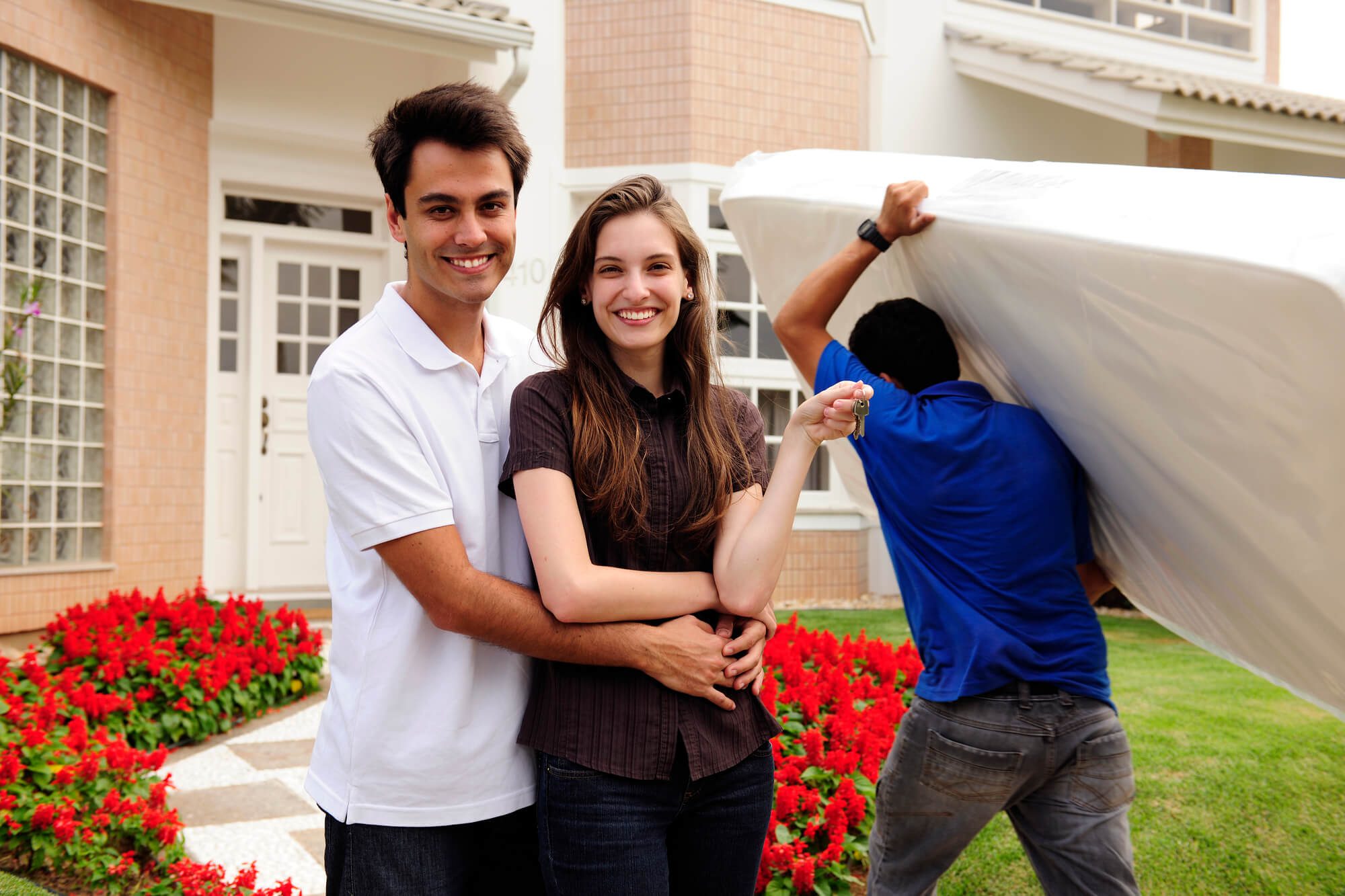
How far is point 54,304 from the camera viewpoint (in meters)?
6.14

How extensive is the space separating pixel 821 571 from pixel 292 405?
4305 millimetres

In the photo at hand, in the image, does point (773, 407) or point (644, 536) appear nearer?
point (644, 536)

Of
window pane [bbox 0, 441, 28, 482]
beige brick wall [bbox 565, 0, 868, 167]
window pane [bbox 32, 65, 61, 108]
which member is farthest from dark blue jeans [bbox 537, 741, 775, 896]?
A: beige brick wall [bbox 565, 0, 868, 167]

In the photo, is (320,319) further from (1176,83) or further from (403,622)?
(1176,83)

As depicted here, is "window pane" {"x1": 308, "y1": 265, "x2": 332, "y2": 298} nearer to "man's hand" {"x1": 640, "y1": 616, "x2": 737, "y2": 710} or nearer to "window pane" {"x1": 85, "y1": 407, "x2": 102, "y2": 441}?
"window pane" {"x1": 85, "y1": 407, "x2": 102, "y2": 441}

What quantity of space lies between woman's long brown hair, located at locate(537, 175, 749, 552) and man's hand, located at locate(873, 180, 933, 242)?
1.21 ft

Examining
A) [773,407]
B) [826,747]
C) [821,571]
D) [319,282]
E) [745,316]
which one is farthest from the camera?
[773,407]

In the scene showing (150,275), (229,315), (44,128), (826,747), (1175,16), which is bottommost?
(826,747)

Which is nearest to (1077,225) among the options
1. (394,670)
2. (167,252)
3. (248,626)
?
(394,670)

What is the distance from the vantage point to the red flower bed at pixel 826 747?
3.06 metres

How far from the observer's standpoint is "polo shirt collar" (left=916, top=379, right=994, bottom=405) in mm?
2193

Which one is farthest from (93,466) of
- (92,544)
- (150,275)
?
(150,275)

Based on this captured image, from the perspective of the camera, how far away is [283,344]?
25.3ft

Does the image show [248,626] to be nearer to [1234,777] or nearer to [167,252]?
[167,252]
